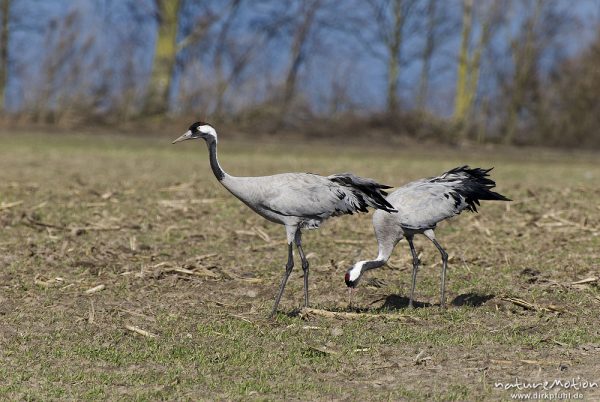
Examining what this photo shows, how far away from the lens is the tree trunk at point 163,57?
34.4m

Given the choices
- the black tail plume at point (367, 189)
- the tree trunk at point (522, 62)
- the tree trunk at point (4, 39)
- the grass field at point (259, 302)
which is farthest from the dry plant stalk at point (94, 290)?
the tree trunk at point (522, 62)

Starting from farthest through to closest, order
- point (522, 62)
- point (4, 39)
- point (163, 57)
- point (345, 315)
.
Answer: point (522, 62)
point (4, 39)
point (163, 57)
point (345, 315)

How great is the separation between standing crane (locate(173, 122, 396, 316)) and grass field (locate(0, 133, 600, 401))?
35.0 inches

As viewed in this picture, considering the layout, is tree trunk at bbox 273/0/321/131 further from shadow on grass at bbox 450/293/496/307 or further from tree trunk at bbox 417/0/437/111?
shadow on grass at bbox 450/293/496/307

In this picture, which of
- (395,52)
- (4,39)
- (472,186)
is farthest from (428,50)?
(472,186)

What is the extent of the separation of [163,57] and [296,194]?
28.2 meters

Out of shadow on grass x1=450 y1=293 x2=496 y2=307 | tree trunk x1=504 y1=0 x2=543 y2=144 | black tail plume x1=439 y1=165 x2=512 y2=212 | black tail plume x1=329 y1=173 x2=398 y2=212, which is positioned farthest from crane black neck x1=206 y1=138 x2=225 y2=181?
tree trunk x1=504 y1=0 x2=543 y2=144

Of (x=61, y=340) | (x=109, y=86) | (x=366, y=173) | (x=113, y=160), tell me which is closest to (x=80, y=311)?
(x=61, y=340)

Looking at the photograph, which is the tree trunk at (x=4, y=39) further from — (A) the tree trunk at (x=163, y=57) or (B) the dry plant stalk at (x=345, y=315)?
(B) the dry plant stalk at (x=345, y=315)

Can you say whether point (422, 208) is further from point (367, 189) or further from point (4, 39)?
point (4, 39)

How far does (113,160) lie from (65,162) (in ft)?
4.42

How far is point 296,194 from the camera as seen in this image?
7.79 m

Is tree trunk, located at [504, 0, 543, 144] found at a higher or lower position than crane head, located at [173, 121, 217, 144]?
higher

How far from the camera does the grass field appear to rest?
638cm
